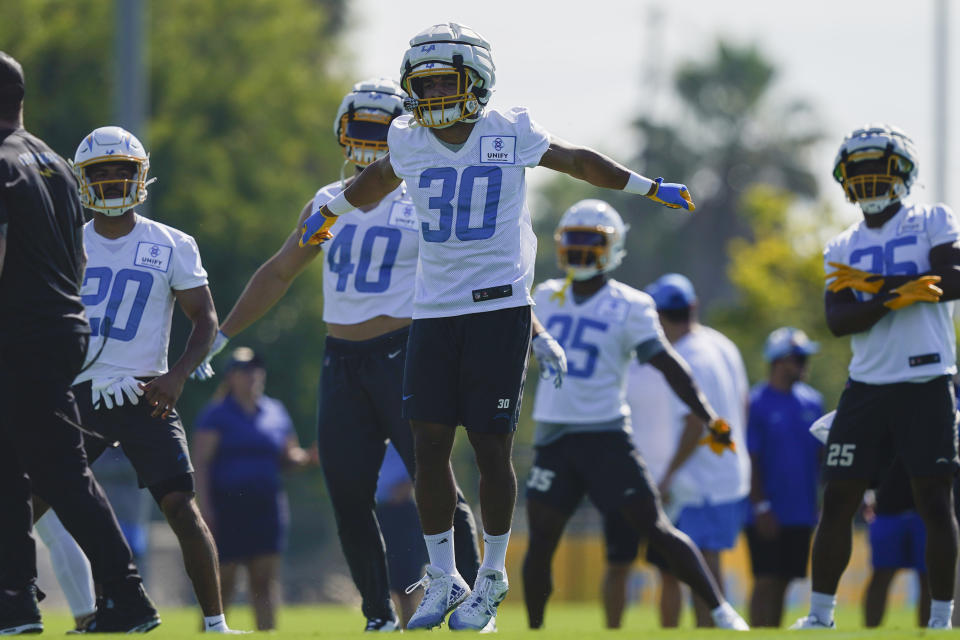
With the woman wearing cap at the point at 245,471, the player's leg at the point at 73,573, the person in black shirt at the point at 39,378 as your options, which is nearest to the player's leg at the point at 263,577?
the woman wearing cap at the point at 245,471

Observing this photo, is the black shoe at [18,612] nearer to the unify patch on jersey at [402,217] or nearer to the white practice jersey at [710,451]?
the unify patch on jersey at [402,217]

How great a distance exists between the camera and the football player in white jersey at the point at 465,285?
21.5 ft

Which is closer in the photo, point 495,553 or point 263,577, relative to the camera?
point 495,553

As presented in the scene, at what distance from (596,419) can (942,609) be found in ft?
7.98

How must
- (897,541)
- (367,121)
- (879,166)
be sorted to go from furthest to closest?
(897,541), (367,121), (879,166)

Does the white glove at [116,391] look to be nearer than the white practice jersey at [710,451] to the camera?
Yes

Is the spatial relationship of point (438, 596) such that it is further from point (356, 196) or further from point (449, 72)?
point (449, 72)

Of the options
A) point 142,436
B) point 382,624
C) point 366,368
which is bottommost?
point 382,624

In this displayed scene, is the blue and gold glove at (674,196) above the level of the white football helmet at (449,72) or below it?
below

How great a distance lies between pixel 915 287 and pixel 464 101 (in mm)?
2574

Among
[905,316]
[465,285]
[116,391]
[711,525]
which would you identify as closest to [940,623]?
[905,316]

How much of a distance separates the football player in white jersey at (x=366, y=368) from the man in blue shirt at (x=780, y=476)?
457cm

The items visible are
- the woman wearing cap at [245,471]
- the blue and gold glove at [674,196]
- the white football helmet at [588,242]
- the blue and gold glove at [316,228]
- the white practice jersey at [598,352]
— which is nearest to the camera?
the blue and gold glove at [674,196]

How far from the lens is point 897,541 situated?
11461 mm
